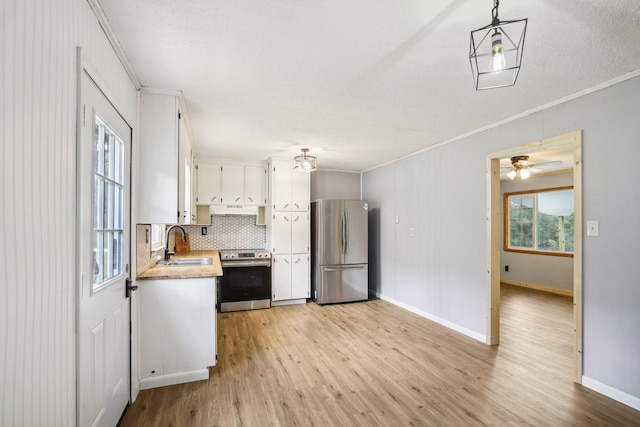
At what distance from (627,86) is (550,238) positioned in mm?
4832

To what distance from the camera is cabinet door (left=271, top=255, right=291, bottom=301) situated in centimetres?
483

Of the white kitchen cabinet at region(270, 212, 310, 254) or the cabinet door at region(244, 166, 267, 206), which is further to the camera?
the cabinet door at region(244, 166, 267, 206)

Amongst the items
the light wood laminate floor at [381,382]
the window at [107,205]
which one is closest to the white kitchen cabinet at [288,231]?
the light wood laminate floor at [381,382]

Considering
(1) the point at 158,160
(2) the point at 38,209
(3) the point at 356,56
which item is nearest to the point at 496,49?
(3) the point at 356,56

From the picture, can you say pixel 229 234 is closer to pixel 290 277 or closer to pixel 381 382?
pixel 290 277

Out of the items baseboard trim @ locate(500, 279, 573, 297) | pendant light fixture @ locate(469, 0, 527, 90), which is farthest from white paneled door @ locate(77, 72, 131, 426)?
baseboard trim @ locate(500, 279, 573, 297)

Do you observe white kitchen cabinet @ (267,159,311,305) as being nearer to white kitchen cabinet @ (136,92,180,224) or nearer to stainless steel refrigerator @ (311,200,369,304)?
stainless steel refrigerator @ (311,200,369,304)

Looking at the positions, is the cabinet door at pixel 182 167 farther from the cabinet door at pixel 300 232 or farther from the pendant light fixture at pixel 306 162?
the cabinet door at pixel 300 232

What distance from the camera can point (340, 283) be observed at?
5.00m

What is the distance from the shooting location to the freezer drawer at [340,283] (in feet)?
16.2

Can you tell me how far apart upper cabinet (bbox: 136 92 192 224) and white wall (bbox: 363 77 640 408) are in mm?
3093

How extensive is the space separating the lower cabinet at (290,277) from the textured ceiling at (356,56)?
236 centimetres

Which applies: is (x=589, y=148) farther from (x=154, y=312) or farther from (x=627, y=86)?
(x=154, y=312)

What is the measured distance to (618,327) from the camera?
2.24 m
